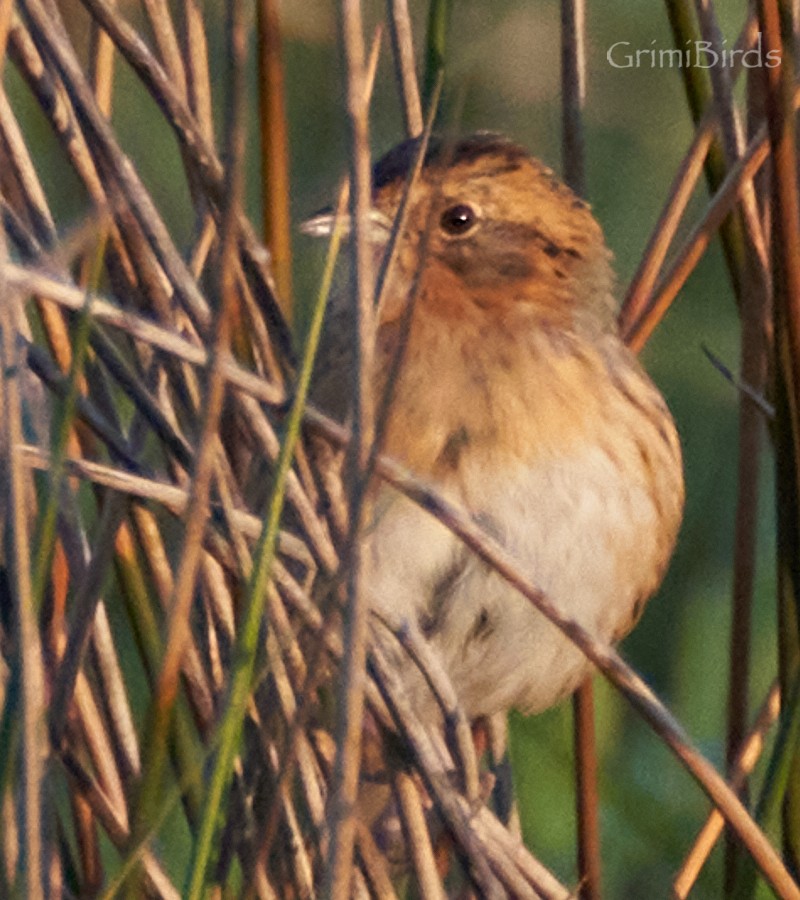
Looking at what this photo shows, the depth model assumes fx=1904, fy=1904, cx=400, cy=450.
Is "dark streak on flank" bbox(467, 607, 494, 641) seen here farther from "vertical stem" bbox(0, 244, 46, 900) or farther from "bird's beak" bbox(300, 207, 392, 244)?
"vertical stem" bbox(0, 244, 46, 900)

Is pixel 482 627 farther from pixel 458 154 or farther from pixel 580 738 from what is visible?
pixel 458 154

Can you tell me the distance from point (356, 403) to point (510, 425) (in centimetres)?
88

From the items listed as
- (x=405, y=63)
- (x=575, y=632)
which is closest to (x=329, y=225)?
(x=405, y=63)

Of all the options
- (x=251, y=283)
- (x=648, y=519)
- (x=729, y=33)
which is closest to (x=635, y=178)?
(x=729, y=33)

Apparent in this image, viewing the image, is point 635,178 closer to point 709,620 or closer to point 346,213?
point 709,620

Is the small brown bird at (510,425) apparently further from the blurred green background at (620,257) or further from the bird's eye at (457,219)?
the blurred green background at (620,257)

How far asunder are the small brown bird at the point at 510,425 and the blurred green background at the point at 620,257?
0.24 m

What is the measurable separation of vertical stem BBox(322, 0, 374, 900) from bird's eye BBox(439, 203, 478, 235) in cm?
102

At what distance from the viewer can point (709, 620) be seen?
3266mm

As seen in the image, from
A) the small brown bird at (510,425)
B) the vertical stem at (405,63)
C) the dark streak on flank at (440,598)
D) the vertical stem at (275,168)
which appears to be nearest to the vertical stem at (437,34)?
the vertical stem at (405,63)

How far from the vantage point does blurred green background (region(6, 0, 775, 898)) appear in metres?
2.98

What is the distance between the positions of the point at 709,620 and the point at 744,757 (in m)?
1.10

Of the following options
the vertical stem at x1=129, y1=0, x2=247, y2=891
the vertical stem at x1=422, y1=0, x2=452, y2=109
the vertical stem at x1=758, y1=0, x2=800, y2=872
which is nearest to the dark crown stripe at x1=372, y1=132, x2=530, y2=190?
the vertical stem at x1=422, y1=0, x2=452, y2=109

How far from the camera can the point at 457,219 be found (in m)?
2.48
